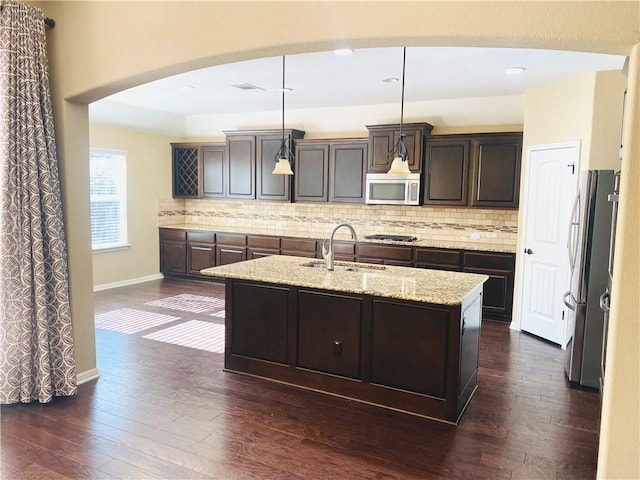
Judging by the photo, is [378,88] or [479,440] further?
[378,88]

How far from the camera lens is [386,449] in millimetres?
2787

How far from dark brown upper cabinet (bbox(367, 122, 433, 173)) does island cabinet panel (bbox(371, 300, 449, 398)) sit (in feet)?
10.7

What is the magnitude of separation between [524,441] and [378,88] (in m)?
4.08

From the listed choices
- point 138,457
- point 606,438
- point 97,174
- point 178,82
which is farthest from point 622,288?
point 97,174

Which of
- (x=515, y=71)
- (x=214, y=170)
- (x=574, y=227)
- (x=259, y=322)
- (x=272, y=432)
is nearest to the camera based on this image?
(x=272, y=432)

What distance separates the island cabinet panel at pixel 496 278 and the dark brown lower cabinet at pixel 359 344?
7.26 ft

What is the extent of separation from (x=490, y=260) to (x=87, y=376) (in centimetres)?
439

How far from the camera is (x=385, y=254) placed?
20.3 ft

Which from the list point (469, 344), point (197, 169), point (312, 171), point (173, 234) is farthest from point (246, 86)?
point (469, 344)

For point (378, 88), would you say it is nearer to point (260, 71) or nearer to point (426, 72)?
point (426, 72)

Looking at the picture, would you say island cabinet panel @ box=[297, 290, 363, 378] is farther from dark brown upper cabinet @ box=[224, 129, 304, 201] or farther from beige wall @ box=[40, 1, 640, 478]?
dark brown upper cabinet @ box=[224, 129, 304, 201]

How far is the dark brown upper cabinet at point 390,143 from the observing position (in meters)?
6.05

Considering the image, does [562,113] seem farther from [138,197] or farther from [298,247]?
[138,197]

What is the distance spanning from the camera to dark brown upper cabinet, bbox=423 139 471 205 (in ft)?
19.3
